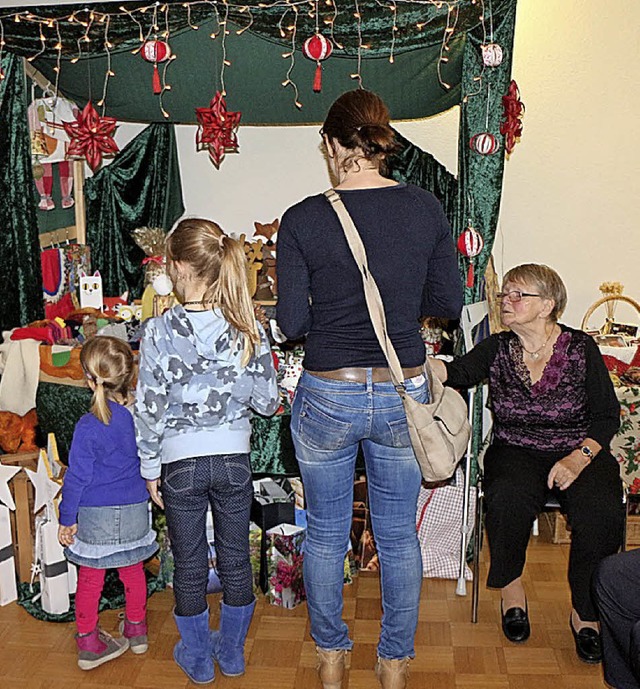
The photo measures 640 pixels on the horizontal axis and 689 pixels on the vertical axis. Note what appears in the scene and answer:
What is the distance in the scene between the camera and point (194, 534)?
7.93 feet

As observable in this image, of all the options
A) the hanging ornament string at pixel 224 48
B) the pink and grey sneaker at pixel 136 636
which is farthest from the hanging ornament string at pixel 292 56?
the pink and grey sneaker at pixel 136 636

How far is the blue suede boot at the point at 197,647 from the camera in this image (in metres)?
2.47

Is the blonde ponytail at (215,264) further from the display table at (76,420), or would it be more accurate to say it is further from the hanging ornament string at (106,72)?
the hanging ornament string at (106,72)

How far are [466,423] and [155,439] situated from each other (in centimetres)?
80

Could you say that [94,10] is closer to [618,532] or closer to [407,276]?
[407,276]

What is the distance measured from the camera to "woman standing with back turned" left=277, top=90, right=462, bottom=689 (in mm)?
2105

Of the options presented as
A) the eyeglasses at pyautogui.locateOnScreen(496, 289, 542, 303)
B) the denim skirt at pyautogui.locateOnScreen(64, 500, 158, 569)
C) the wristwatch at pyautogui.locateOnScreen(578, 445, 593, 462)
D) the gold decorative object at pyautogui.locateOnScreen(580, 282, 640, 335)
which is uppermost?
the eyeglasses at pyautogui.locateOnScreen(496, 289, 542, 303)

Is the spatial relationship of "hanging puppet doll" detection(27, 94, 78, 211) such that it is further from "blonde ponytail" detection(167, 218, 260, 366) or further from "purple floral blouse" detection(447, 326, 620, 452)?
"purple floral blouse" detection(447, 326, 620, 452)

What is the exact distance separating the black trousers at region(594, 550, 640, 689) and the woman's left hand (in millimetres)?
463

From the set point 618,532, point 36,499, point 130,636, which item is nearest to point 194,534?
point 130,636

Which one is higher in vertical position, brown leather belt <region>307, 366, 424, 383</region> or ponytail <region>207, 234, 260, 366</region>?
ponytail <region>207, 234, 260, 366</region>

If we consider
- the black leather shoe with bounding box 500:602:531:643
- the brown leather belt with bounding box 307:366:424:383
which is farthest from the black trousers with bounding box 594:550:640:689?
the brown leather belt with bounding box 307:366:424:383

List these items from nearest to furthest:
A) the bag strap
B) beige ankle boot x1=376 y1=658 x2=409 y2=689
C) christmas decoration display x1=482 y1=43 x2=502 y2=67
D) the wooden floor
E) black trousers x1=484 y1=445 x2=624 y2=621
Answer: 1. the bag strap
2. beige ankle boot x1=376 y1=658 x2=409 y2=689
3. the wooden floor
4. black trousers x1=484 y1=445 x2=624 y2=621
5. christmas decoration display x1=482 y1=43 x2=502 y2=67

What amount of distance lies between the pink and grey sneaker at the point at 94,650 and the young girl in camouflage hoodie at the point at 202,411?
271 millimetres
